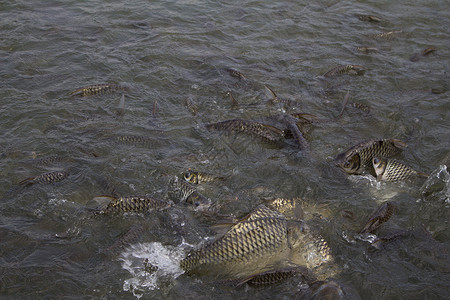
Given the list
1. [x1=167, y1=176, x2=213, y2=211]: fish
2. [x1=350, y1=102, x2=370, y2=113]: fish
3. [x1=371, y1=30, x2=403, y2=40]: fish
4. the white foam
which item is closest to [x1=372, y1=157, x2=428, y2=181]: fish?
[x1=350, y1=102, x2=370, y2=113]: fish

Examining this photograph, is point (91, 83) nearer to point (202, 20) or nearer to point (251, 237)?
point (202, 20)

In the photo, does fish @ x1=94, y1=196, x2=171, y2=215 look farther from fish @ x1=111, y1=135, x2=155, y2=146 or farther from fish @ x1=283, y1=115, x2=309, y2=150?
fish @ x1=283, y1=115, x2=309, y2=150

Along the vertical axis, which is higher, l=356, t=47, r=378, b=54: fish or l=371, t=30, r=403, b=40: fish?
l=371, t=30, r=403, b=40: fish

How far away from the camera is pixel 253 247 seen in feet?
14.0

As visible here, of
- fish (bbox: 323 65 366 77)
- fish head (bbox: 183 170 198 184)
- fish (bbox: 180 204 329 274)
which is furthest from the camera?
fish (bbox: 323 65 366 77)

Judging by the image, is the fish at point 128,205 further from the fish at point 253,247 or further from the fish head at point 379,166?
the fish head at point 379,166

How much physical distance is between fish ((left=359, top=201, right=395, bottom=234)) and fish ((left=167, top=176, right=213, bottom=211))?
1.77 m

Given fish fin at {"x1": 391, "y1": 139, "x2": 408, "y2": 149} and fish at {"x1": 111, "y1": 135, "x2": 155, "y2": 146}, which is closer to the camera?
fish fin at {"x1": 391, "y1": 139, "x2": 408, "y2": 149}

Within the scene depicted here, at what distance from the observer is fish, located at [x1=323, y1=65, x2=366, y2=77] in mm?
8234

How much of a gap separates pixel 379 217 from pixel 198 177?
2185 millimetres

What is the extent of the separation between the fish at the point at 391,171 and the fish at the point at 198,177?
6.48 ft

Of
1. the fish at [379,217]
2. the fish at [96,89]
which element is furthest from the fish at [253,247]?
the fish at [96,89]

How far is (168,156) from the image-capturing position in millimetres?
6082

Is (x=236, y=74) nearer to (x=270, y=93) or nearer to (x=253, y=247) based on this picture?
(x=270, y=93)
